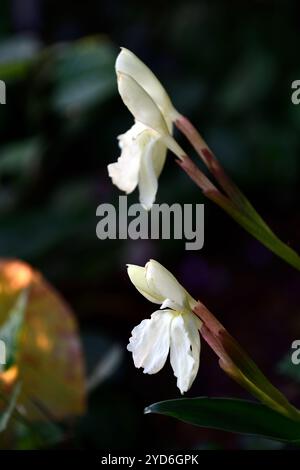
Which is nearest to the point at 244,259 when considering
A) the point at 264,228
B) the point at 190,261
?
the point at 190,261

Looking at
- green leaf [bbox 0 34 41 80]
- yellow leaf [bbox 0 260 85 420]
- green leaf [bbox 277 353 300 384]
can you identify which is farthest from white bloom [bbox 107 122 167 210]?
green leaf [bbox 0 34 41 80]

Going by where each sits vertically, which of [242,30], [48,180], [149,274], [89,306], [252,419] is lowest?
[252,419]

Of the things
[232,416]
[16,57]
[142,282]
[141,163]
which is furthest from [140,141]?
[16,57]

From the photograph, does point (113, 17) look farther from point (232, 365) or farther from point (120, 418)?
point (232, 365)

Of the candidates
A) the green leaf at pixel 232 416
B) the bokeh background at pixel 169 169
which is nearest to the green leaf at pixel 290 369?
the green leaf at pixel 232 416

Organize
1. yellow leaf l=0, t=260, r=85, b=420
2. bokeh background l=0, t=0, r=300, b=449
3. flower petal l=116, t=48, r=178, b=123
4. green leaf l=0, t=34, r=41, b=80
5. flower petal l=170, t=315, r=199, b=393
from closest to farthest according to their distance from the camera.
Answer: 1. flower petal l=170, t=315, r=199, b=393
2. flower petal l=116, t=48, r=178, b=123
3. yellow leaf l=0, t=260, r=85, b=420
4. green leaf l=0, t=34, r=41, b=80
5. bokeh background l=0, t=0, r=300, b=449

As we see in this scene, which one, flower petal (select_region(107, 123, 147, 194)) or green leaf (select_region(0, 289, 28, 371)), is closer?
flower petal (select_region(107, 123, 147, 194))

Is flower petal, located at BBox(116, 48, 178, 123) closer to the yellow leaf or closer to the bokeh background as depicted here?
the yellow leaf
